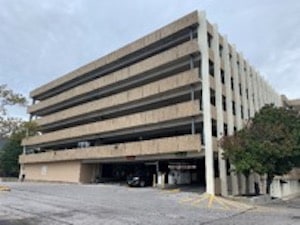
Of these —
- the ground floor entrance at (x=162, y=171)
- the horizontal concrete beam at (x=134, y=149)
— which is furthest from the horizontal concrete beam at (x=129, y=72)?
the ground floor entrance at (x=162, y=171)

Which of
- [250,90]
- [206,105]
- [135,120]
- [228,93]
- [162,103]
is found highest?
[250,90]

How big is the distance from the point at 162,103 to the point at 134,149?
17.8 feet

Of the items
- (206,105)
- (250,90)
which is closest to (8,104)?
(206,105)

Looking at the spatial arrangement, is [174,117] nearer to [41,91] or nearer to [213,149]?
[213,149]

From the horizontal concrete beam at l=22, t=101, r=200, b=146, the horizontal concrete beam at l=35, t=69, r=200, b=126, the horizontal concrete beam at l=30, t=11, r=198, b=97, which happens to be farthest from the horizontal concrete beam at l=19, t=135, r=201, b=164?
the horizontal concrete beam at l=30, t=11, r=198, b=97

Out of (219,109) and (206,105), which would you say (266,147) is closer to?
(206,105)

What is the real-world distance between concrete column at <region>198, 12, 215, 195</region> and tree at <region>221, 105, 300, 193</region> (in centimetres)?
126

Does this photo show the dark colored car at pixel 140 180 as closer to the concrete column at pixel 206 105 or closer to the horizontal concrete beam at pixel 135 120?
the horizontal concrete beam at pixel 135 120

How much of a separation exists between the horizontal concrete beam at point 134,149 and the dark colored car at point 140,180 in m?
2.44

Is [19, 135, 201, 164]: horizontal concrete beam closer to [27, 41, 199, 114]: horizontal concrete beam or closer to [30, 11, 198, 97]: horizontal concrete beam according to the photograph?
[27, 41, 199, 114]: horizontal concrete beam

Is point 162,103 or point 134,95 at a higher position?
point 134,95

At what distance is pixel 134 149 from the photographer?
104 ft

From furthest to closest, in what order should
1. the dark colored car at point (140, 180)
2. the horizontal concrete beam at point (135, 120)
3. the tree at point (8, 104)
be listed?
the dark colored car at point (140, 180), the horizontal concrete beam at point (135, 120), the tree at point (8, 104)

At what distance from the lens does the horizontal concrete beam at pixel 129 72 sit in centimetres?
2935
